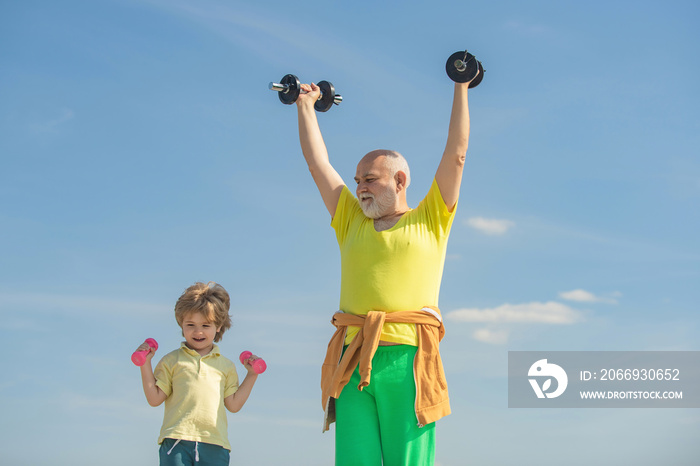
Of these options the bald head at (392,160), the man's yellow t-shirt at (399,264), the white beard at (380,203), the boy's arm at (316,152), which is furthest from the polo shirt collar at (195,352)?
the bald head at (392,160)

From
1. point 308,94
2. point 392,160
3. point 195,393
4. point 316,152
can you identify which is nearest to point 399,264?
point 392,160

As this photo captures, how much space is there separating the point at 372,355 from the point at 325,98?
214cm

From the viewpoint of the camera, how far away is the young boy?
4.78 m

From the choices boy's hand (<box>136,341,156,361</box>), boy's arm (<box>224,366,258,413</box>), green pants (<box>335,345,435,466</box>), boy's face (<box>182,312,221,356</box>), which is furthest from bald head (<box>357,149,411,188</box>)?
boy's hand (<box>136,341,156,361</box>)

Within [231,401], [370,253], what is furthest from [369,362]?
[231,401]

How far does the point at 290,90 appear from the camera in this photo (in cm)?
553

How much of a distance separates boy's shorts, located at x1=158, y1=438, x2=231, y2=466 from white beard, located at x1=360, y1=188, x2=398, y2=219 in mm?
1778

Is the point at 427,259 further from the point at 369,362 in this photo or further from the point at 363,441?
the point at 363,441

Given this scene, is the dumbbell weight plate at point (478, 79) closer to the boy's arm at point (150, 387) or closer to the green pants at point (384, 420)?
the green pants at point (384, 420)

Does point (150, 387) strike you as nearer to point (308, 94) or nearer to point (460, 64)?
point (308, 94)

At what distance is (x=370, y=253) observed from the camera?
472 centimetres

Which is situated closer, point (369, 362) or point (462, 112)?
point (369, 362)

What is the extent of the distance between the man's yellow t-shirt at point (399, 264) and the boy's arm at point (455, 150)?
72mm

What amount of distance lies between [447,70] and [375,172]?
2.56ft
